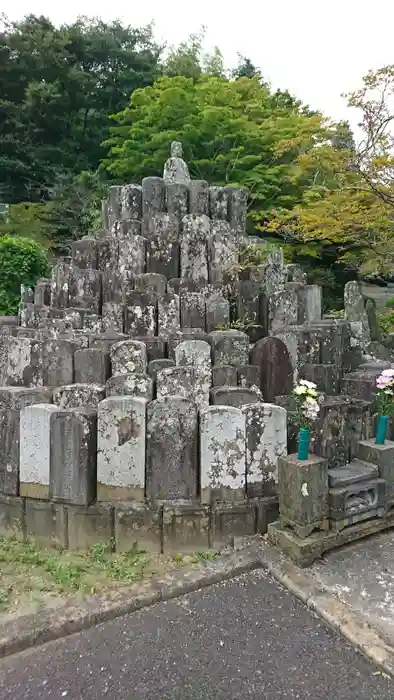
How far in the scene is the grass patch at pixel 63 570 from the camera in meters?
2.36

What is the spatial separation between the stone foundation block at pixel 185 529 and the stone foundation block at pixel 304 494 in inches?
20.0

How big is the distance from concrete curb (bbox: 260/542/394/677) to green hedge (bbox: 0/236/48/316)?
8801 mm

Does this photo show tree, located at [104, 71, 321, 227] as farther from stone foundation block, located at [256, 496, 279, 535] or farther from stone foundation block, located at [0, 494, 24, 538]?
stone foundation block, located at [0, 494, 24, 538]

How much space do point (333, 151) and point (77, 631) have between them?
23.6 feet

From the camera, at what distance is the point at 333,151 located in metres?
6.96

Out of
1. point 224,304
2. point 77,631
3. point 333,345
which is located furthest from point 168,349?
point 77,631

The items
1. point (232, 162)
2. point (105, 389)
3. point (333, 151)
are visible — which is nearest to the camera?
point (105, 389)

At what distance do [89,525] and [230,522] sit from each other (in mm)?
904

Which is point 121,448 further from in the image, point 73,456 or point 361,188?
point 361,188

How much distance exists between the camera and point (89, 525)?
2.80 m

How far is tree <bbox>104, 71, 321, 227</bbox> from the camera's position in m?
10.7

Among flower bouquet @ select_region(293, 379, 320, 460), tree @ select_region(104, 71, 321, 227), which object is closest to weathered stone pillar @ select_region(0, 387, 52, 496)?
flower bouquet @ select_region(293, 379, 320, 460)

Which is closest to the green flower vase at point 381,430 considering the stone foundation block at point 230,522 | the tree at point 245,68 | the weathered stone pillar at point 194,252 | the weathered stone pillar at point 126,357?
the stone foundation block at point 230,522

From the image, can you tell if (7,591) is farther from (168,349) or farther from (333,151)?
(333,151)
